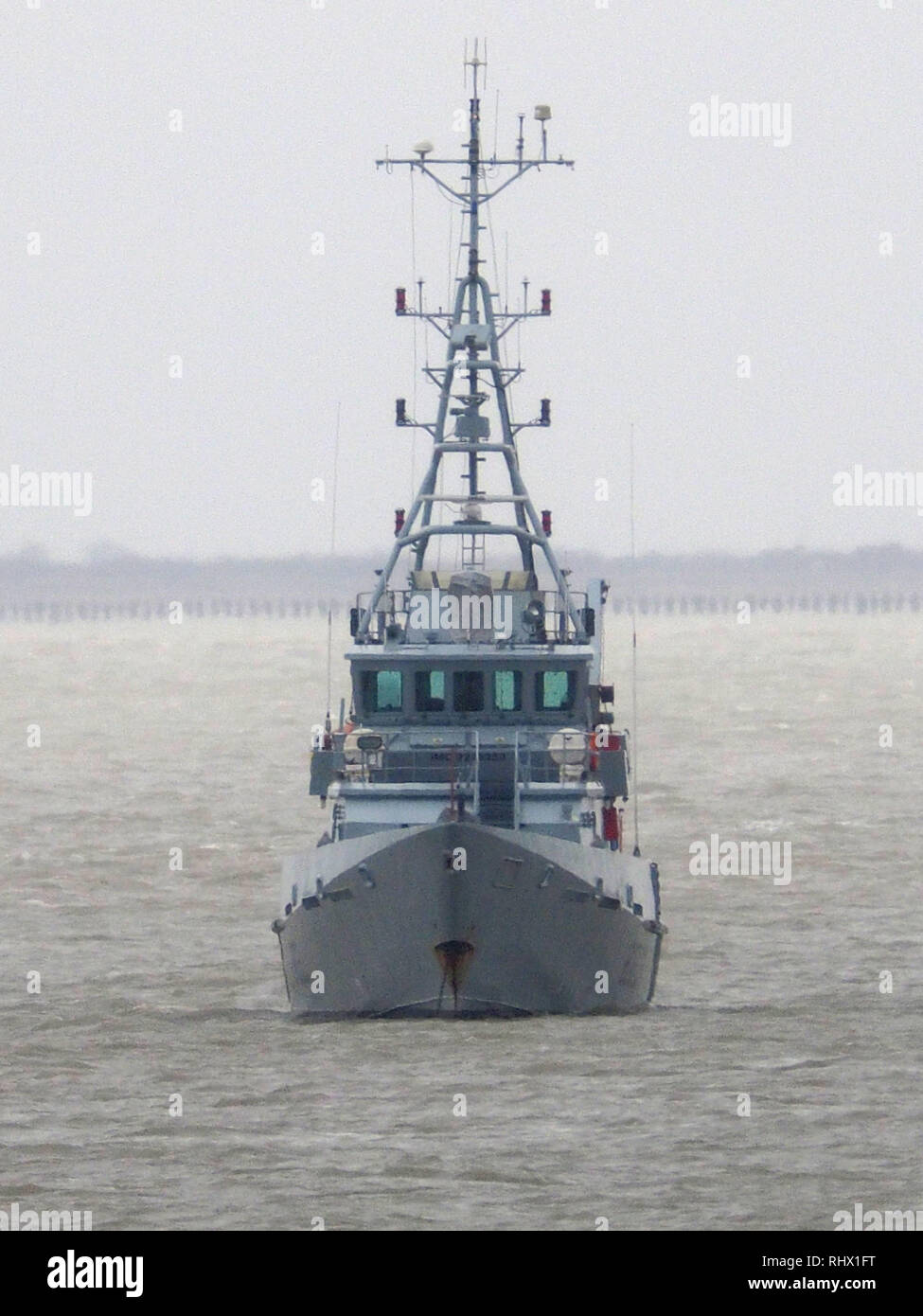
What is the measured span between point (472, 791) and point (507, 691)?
180 centimetres

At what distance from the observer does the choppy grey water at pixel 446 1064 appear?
26.5m

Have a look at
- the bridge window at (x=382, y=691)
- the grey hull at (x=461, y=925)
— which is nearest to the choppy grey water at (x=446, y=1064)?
the grey hull at (x=461, y=925)

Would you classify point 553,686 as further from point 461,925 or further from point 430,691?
point 461,925

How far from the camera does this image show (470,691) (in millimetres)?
36531

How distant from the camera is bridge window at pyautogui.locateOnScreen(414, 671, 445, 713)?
36469mm

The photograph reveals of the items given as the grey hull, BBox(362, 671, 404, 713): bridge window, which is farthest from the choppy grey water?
BBox(362, 671, 404, 713): bridge window

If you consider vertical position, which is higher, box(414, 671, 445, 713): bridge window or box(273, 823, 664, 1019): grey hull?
box(414, 671, 445, 713): bridge window

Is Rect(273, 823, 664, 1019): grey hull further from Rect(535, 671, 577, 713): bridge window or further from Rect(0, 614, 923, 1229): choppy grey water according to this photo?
Rect(535, 671, 577, 713): bridge window

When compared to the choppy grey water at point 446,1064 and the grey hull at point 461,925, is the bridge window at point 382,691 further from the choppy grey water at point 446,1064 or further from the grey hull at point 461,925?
the choppy grey water at point 446,1064

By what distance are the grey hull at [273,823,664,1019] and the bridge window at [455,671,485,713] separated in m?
3.16

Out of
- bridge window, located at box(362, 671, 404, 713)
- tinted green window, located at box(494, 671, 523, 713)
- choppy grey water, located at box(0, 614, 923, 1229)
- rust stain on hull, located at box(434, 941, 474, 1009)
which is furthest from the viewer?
bridge window, located at box(362, 671, 404, 713)

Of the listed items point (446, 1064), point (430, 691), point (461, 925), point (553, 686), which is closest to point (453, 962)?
point (461, 925)

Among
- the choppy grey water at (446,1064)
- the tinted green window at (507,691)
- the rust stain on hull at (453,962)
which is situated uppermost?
the tinted green window at (507,691)

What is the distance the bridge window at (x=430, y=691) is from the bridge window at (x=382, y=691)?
25 cm
